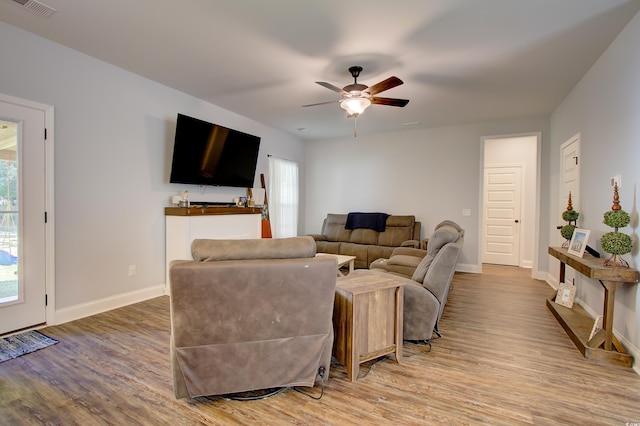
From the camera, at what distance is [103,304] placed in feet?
10.9

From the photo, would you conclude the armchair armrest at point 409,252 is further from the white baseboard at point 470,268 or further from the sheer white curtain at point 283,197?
the sheer white curtain at point 283,197

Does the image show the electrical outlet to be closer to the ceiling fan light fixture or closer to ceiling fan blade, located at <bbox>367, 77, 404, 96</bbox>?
ceiling fan blade, located at <bbox>367, 77, 404, 96</bbox>

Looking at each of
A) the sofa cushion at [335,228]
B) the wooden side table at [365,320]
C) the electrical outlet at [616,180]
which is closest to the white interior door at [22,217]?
the wooden side table at [365,320]

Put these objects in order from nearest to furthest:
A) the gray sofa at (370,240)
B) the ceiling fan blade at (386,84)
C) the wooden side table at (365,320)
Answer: the wooden side table at (365,320), the ceiling fan blade at (386,84), the gray sofa at (370,240)

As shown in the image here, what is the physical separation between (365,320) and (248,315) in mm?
806

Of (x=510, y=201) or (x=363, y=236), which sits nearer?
(x=363, y=236)

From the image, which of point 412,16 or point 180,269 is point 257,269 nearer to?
point 180,269

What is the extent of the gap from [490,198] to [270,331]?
6.14 m

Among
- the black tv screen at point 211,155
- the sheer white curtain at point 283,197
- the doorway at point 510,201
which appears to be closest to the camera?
the black tv screen at point 211,155

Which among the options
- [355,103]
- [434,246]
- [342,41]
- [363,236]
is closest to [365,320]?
[434,246]

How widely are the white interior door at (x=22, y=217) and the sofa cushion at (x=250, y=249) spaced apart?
6.96 ft

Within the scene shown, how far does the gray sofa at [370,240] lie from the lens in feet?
17.5

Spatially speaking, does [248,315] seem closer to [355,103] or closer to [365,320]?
[365,320]

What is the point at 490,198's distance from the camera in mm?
6496
